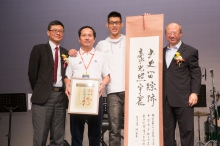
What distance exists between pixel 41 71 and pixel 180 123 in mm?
1748

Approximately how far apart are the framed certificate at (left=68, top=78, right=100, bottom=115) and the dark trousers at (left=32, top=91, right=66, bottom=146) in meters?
0.30

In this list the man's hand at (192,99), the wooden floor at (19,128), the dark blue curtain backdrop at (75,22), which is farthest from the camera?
the wooden floor at (19,128)

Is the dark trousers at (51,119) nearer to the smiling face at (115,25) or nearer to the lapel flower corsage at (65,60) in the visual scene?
the lapel flower corsage at (65,60)

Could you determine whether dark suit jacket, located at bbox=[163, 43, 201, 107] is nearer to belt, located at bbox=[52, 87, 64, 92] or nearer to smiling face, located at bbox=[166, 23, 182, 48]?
smiling face, located at bbox=[166, 23, 182, 48]

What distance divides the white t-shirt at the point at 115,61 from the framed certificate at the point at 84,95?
22 centimetres

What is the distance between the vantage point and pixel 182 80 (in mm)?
3121

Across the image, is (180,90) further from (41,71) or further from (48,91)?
(41,71)

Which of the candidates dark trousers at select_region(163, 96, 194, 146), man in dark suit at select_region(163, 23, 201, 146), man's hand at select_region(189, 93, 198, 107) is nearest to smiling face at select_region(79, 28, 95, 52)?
man in dark suit at select_region(163, 23, 201, 146)

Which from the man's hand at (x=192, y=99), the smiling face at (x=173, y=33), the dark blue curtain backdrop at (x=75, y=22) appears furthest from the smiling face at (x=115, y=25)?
the dark blue curtain backdrop at (x=75, y=22)

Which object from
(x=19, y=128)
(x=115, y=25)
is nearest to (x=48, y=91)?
(x=115, y=25)

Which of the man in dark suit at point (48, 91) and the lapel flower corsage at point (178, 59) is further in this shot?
the man in dark suit at point (48, 91)

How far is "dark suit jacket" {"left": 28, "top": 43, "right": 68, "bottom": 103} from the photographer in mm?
3227

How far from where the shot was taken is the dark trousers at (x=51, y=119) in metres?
3.22

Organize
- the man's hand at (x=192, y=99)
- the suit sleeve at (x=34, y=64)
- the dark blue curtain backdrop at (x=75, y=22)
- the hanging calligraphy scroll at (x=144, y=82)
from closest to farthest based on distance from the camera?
the hanging calligraphy scroll at (x=144, y=82)
the man's hand at (x=192, y=99)
the suit sleeve at (x=34, y=64)
the dark blue curtain backdrop at (x=75, y=22)
